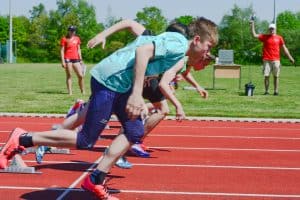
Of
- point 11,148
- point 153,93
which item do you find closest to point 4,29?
point 153,93

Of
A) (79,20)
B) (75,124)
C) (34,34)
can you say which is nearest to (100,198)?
(75,124)

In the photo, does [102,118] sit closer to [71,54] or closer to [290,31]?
[71,54]

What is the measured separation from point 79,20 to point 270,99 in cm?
9996

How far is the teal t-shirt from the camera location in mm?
5465

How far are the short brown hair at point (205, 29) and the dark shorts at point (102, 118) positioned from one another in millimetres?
769

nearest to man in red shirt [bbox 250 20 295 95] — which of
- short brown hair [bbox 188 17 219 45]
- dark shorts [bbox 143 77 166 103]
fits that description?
dark shorts [bbox 143 77 166 103]

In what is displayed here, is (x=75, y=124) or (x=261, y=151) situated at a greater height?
(x=75, y=124)

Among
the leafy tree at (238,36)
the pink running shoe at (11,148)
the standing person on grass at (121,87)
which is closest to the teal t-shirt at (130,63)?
the standing person on grass at (121,87)

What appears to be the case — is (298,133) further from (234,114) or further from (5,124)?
(5,124)

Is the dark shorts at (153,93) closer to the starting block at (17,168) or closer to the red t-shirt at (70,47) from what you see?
the starting block at (17,168)

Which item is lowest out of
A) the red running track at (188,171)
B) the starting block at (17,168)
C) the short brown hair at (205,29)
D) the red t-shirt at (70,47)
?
the red running track at (188,171)

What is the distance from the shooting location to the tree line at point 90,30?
84.6 m

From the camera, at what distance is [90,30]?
369ft

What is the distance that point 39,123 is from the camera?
40.5 feet
